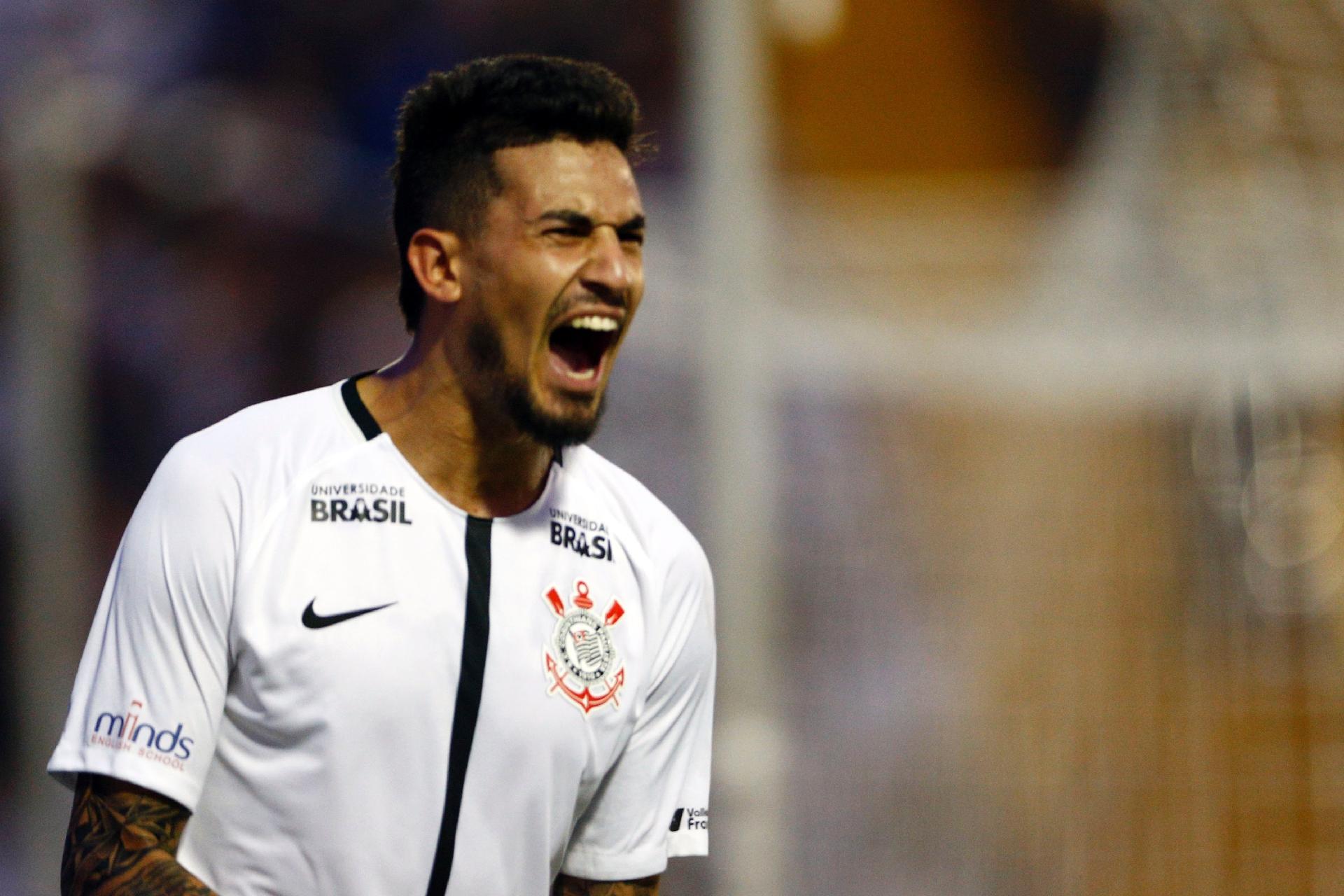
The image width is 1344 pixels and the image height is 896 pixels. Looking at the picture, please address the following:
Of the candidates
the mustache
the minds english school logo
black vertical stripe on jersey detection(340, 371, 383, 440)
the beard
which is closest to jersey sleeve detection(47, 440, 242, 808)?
the minds english school logo

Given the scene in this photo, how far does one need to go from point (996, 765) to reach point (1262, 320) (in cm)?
245

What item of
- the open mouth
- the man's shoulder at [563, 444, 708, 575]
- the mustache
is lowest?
the man's shoulder at [563, 444, 708, 575]

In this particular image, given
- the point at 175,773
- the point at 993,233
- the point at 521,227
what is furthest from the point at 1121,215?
the point at 175,773

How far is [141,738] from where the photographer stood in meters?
2.45

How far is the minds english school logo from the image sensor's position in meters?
2.45

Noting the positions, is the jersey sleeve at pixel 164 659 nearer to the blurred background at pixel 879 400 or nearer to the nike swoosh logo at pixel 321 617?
the nike swoosh logo at pixel 321 617

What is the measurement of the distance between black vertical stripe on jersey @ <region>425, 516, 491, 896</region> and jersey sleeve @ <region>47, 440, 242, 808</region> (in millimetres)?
369

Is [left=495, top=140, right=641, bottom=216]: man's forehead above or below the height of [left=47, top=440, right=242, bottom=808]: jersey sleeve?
above

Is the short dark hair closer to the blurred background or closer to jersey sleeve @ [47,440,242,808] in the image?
jersey sleeve @ [47,440,242,808]

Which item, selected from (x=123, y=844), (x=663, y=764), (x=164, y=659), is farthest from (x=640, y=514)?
(x=123, y=844)

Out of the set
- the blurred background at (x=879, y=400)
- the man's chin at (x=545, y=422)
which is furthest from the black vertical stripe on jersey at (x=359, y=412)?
the blurred background at (x=879, y=400)

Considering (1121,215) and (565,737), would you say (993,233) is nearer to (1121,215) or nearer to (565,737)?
(1121,215)

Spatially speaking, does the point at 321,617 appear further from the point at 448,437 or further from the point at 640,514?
the point at 640,514

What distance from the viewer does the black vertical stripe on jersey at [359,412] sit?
282 cm
